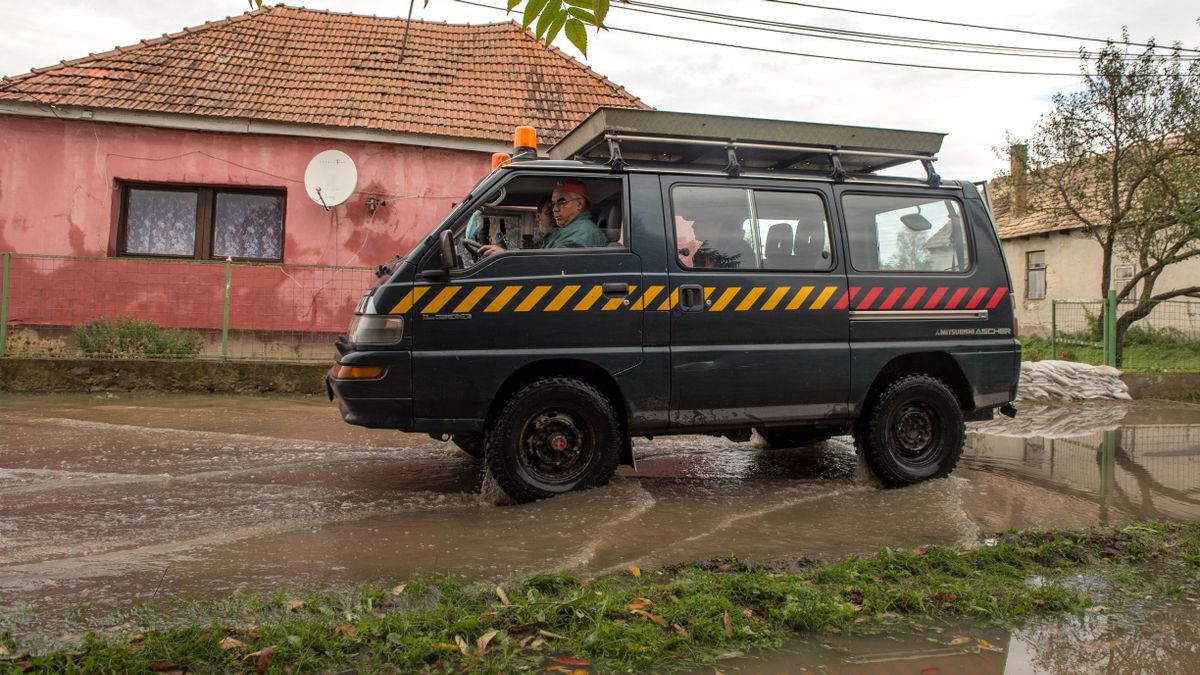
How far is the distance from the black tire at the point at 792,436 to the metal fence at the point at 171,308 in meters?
6.58

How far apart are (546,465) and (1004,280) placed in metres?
3.59

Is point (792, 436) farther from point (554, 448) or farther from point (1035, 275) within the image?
point (1035, 275)

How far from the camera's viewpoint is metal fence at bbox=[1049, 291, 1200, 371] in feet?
42.0

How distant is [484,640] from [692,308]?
289 centimetres

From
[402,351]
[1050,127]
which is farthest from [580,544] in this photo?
[1050,127]

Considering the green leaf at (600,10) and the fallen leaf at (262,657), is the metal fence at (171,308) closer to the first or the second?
the fallen leaf at (262,657)

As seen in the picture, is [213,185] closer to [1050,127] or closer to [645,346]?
[645,346]

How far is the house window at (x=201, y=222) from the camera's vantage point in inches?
518

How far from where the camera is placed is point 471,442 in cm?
562

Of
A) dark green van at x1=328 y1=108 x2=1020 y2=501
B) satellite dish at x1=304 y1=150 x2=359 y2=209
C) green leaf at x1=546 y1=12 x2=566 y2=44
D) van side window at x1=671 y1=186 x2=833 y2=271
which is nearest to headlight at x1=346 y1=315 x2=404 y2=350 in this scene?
dark green van at x1=328 y1=108 x2=1020 y2=501

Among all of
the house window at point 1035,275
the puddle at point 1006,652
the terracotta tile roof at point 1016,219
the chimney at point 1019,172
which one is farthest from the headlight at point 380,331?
the house window at point 1035,275

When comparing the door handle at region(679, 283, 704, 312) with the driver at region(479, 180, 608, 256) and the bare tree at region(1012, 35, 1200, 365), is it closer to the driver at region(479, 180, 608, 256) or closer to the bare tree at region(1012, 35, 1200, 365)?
the driver at region(479, 180, 608, 256)

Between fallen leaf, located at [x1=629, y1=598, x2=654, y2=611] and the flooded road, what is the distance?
540 millimetres

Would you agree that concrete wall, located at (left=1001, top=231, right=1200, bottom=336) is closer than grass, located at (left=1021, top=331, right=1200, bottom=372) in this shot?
No
